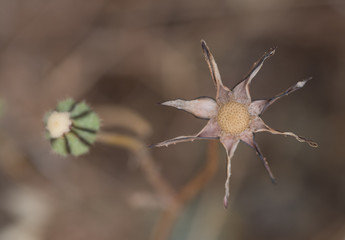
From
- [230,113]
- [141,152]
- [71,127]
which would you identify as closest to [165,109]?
[141,152]

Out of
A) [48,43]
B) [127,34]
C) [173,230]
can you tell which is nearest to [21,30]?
[48,43]

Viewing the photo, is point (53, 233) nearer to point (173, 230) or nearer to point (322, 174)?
point (173, 230)

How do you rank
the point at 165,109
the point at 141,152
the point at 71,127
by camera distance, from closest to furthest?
the point at 71,127, the point at 141,152, the point at 165,109

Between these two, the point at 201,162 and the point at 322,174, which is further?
the point at 201,162

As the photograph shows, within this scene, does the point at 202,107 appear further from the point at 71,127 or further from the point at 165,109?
the point at 165,109

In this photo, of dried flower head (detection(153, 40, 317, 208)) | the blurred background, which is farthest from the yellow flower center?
the blurred background

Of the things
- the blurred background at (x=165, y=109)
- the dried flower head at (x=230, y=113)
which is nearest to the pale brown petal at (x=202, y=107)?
the dried flower head at (x=230, y=113)

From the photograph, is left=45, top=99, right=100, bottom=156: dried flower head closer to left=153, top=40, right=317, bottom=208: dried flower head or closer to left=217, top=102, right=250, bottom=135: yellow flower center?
left=153, top=40, right=317, bottom=208: dried flower head
